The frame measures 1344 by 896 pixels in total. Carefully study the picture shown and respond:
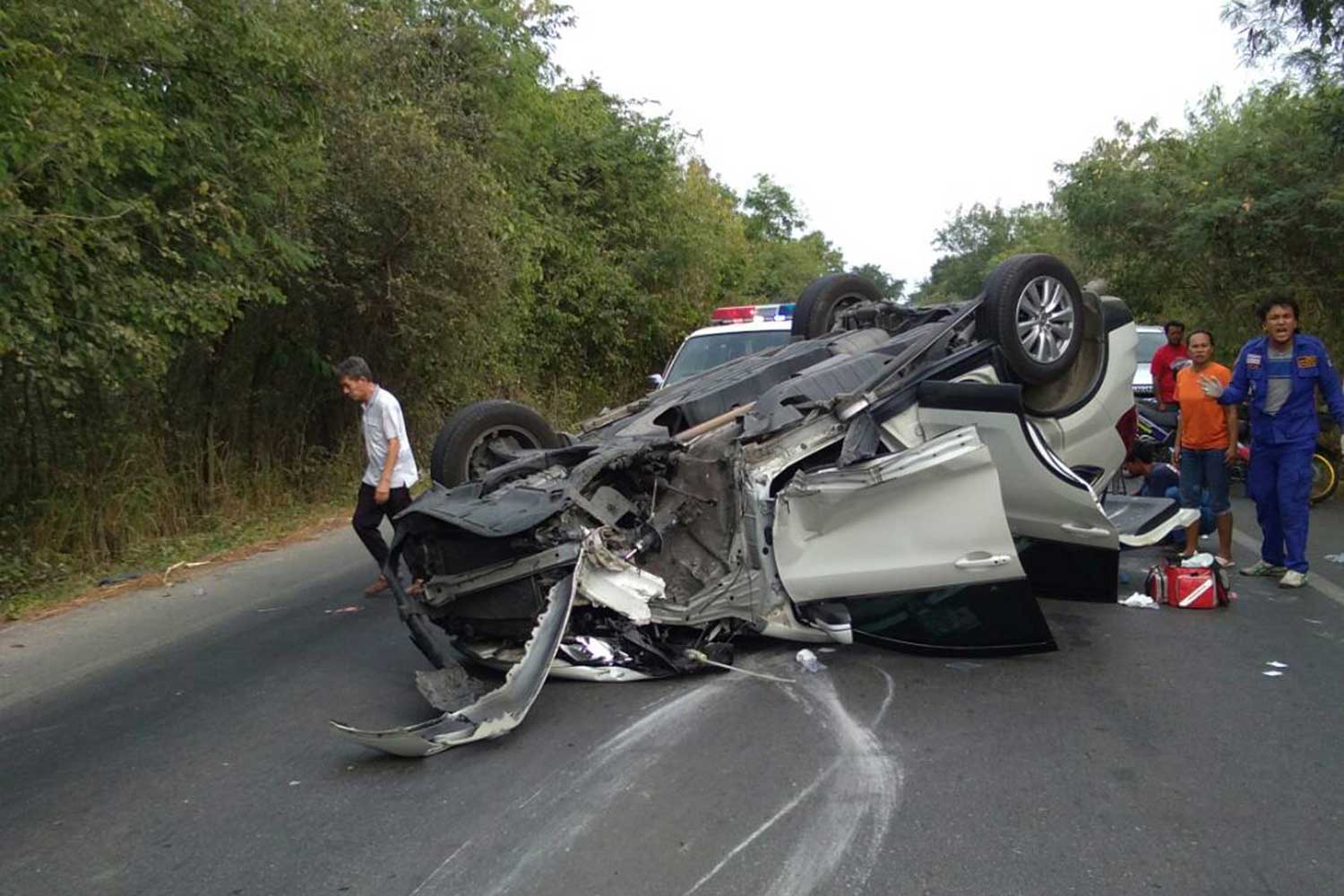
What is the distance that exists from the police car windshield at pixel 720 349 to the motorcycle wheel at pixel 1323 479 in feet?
17.4

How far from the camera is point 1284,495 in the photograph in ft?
22.2

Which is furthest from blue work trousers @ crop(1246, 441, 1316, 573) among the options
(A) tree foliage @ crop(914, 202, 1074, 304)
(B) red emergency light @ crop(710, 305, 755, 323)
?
(A) tree foliage @ crop(914, 202, 1074, 304)

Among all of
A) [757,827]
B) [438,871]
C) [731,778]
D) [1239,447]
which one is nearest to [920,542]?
[731,778]

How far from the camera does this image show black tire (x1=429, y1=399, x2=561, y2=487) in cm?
627

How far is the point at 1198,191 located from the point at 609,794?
14.7 meters

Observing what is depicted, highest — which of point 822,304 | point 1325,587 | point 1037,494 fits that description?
point 822,304

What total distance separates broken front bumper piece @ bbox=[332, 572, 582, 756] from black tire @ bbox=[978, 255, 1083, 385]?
9.46ft

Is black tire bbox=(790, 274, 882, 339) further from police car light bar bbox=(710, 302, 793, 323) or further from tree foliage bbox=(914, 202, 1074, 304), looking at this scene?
tree foliage bbox=(914, 202, 1074, 304)

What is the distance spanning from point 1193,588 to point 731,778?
380 centimetres

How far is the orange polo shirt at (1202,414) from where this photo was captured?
291 inches

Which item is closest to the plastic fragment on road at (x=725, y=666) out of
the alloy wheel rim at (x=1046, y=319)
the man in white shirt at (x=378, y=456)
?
the alloy wheel rim at (x=1046, y=319)

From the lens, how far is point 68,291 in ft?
23.8

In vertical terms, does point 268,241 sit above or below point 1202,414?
above

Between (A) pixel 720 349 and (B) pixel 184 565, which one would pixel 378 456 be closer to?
(B) pixel 184 565
